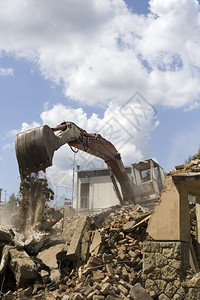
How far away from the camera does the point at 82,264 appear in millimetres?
8914

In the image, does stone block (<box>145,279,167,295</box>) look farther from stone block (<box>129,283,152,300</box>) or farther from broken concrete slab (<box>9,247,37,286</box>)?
broken concrete slab (<box>9,247,37,286</box>)

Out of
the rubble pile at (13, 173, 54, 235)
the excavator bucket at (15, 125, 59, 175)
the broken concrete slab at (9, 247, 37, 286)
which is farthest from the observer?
the rubble pile at (13, 173, 54, 235)

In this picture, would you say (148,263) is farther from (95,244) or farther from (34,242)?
(34,242)

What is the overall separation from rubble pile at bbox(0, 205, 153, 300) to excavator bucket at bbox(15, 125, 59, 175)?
2223 mm

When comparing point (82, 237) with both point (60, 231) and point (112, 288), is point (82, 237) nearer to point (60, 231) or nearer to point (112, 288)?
point (112, 288)

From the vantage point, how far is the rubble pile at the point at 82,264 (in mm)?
7695

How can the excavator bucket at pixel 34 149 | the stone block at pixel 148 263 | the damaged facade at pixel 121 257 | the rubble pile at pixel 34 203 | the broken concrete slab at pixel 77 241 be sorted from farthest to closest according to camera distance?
the rubble pile at pixel 34 203 < the excavator bucket at pixel 34 149 < the broken concrete slab at pixel 77 241 < the stone block at pixel 148 263 < the damaged facade at pixel 121 257

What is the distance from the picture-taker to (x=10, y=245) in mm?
10031

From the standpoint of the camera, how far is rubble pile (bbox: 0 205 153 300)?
770 centimetres

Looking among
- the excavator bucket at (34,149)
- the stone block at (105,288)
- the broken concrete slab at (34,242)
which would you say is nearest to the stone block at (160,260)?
the stone block at (105,288)

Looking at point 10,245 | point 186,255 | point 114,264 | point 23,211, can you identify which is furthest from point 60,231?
point 186,255

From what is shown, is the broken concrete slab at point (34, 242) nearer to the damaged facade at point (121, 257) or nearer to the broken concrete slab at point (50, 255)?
the damaged facade at point (121, 257)

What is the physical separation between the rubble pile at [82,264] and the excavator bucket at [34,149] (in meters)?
2.22

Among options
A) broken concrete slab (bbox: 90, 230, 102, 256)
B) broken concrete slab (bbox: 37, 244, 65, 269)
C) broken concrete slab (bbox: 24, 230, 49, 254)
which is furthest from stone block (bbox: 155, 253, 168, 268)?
broken concrete slab (bbox: 24, 230, 49, 254)
